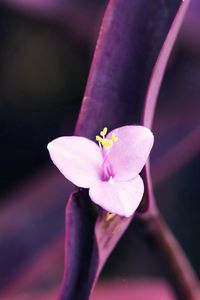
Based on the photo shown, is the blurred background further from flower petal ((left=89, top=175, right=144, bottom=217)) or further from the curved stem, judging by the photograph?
flower petal ((left=89, top=175, right=144, bottom=217))

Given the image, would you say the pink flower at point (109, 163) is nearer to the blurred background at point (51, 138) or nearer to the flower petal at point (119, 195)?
the flower petal at point (119, 195)

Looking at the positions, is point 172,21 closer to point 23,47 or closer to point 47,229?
point 47,229

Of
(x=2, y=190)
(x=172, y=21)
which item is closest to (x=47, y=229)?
(x=2, y=190)

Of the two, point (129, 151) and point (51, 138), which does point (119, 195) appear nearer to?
point (129, 151)

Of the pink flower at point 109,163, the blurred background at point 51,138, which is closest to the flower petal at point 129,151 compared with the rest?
the pink flower at point 109,163

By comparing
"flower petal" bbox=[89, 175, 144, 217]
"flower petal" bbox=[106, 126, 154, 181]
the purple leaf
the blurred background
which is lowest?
the blurred background

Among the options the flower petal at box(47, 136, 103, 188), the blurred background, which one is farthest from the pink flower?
the blurred background

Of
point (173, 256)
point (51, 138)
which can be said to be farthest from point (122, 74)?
point (51, 138)
